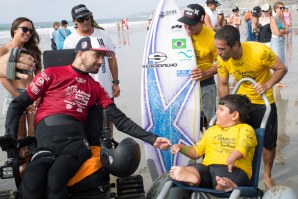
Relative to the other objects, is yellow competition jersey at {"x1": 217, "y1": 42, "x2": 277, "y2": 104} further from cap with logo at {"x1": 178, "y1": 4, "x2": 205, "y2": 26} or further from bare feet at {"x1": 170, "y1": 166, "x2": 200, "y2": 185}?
bare feet at {"x1": 170, "y1": 166, "x2": 200, "y2": 185}

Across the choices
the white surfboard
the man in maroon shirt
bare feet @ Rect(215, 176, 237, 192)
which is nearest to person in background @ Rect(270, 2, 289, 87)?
the white surfboard

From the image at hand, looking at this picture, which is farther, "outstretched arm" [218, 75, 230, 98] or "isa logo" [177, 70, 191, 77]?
"isa logo" [177, 70, 191, 77]

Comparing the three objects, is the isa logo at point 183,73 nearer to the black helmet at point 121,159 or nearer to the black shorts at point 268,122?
the black shorts at point 268,122

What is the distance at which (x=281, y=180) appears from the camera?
436cm

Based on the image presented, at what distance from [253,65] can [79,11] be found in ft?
6.54

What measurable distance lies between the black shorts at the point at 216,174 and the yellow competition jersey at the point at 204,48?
1.72 m

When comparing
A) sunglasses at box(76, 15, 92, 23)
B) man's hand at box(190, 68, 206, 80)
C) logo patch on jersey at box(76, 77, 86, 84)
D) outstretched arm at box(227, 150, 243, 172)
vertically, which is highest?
sunglasses at box(76, 15, 92, 23)

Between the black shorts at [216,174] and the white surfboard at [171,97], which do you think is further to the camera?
the white surfboard at [171,97]

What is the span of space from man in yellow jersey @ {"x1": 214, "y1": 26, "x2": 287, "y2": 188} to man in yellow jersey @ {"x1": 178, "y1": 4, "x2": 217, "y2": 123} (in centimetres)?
52

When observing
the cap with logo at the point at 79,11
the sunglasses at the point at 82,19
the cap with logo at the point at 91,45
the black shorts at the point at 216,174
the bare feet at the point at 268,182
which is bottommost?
the bare feet at the point at 268,182

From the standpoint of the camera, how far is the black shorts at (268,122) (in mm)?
3986

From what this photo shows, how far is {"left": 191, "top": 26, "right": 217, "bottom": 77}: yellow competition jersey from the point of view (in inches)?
182

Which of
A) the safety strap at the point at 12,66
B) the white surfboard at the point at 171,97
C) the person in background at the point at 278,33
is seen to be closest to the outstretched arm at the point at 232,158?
the white surfboard at the point at 171,97

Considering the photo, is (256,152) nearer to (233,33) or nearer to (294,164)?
(233,33)
